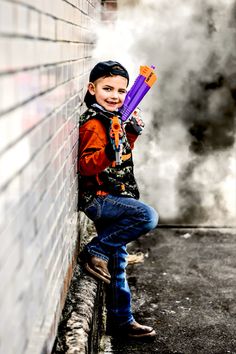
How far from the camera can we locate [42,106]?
220 centimetres

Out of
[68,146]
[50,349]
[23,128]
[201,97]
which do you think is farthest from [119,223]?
[201,97]

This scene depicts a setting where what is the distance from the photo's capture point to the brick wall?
64.5 inches

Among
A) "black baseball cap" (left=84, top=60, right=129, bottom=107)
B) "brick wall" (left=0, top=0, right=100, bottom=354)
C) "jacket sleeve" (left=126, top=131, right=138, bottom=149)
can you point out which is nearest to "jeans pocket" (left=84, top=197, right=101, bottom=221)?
"brick wall" (left=0, top=0, right=100, bottom=354)

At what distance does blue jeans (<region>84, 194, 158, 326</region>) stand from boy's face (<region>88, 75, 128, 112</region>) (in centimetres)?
69

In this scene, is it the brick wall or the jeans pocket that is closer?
the brick wall

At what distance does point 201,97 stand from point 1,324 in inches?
217

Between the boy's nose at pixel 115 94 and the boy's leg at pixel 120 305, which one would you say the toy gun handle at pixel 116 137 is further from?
the boy's leg at pixel 120 305

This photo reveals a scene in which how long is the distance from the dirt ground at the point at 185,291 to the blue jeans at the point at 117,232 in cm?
30

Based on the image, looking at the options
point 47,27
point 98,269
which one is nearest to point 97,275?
point 98,269

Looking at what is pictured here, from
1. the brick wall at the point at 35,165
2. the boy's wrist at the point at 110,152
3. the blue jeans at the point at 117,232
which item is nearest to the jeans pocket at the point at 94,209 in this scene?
the blue jeans at the point at 117,232

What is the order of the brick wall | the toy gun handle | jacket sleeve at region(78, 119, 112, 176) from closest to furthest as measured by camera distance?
the brick wall, the toy gun handle, jacket sleeve at region(78, 119, 112, 176)

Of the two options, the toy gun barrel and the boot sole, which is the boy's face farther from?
the boot sole

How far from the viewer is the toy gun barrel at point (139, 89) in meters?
3.68

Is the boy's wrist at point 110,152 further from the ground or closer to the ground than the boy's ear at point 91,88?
closer to the ground
